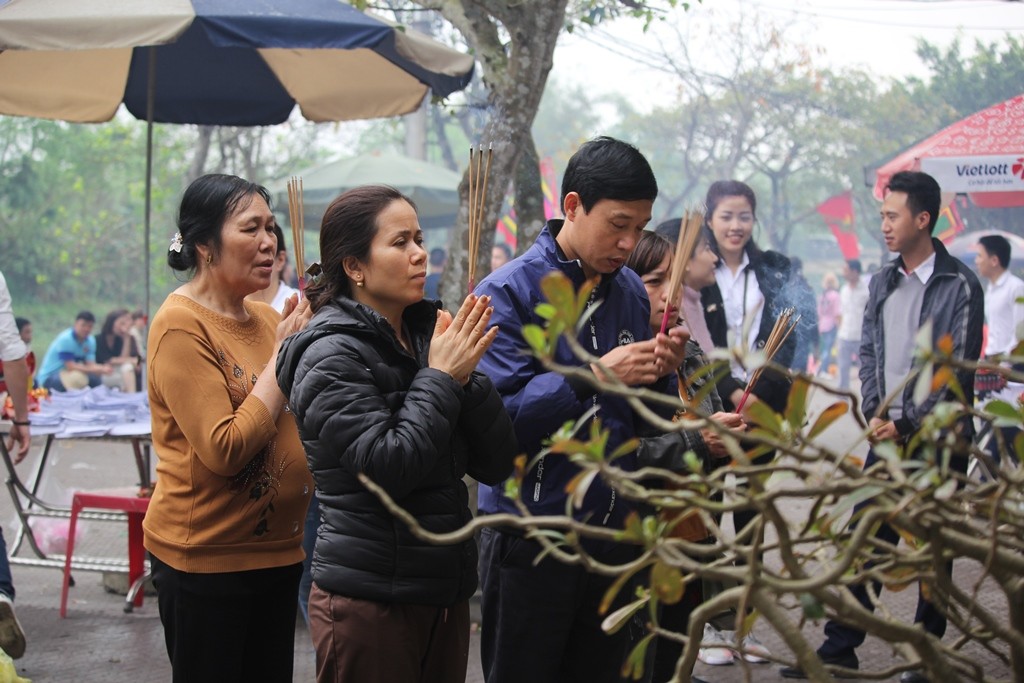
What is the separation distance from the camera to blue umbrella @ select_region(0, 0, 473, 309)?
4844mm

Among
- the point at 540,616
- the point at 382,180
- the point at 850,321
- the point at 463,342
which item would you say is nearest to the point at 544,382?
the point at 463,342

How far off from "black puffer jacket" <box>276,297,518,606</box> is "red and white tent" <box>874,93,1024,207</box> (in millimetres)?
4487

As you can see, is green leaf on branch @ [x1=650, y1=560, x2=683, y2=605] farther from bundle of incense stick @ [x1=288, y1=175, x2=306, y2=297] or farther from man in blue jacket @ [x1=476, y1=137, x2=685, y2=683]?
bundle of incense stick @ [x1=288, y1=175, x2=306, y2=297]

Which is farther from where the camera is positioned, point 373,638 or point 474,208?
point 474,208

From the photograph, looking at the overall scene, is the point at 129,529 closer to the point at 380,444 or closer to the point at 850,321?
the point at 380,444

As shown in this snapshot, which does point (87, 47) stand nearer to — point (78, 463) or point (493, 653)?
point (493, 653)

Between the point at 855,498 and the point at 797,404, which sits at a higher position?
the point at 797,404

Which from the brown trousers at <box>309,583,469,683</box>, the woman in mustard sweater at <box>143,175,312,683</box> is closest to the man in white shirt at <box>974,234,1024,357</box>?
the woman in mustard sweater at <box>143,175,312,683</box>

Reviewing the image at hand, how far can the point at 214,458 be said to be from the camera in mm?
2680

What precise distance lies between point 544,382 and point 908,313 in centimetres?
234

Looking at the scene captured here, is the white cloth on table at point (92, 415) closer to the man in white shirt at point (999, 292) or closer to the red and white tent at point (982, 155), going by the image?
the red and white tent at point (982, 155)

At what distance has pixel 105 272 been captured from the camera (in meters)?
23.8

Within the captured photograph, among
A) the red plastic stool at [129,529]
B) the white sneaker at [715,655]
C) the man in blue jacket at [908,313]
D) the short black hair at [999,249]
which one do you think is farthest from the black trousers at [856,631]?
the short black hair at [999,249]

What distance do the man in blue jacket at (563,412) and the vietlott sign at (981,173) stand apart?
4456 millimetres
